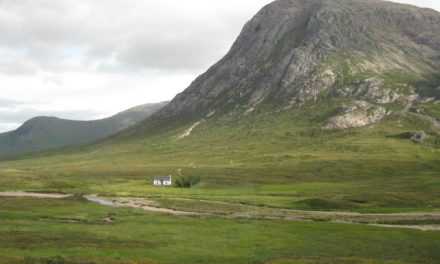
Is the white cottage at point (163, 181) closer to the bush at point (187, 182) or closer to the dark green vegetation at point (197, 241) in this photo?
the bush at point (187, 182)

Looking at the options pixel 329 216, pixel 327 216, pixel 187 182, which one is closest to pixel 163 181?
pixel 187 182

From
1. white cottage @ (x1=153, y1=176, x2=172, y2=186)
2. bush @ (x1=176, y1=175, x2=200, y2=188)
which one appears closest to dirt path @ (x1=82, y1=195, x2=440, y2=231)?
bush @ (x1=176, y1=175, x2=200, y2=188)

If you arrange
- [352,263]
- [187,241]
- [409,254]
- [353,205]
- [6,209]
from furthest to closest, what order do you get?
[353,205] < [6,209] < [187,241] < [409,254] < [352,263]

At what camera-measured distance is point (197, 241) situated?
63719 mm

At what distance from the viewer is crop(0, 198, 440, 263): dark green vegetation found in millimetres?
52500

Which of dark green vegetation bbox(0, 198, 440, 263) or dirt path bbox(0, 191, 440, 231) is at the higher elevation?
dark green vegetation bbox(0, 198, 440, 263)

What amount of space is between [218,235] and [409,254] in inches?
1040

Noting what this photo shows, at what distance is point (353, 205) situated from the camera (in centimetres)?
11556

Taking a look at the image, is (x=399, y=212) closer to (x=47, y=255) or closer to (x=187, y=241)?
(x=187, y=241)

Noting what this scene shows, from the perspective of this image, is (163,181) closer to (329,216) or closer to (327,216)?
(327,216)

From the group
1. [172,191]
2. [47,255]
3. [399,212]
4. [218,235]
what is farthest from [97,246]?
[172,191]

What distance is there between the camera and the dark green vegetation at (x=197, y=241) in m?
52.5

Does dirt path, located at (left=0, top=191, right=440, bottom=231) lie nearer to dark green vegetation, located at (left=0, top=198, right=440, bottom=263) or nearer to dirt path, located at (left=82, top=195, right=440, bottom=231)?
dirt path, located at (left=82, top=195, right=440, bottom=231)

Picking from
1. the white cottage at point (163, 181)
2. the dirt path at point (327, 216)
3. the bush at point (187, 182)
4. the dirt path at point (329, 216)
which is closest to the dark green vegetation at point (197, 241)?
the dirt path at point (327, 216)
